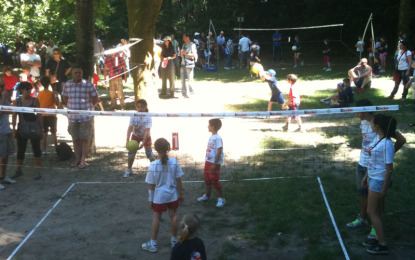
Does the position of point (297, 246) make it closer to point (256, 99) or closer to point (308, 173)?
point (308, 173)

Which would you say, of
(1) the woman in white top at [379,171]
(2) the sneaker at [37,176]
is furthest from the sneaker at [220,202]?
(2) the sneaker at [37,176]

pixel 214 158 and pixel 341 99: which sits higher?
pixel 341 99

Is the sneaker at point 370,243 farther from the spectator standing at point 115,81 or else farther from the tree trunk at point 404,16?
the tree trunk at point 404,16

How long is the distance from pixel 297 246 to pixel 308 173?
2.71 metres

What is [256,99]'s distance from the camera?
15.9 metres

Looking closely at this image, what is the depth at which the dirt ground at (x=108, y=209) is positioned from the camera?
5941 mm

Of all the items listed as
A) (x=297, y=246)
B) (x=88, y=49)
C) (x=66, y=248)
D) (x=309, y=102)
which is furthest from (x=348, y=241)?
(x=309, y=102)

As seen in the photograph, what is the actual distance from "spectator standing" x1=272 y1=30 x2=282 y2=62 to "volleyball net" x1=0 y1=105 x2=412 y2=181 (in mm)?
14354

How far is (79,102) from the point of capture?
29.3 ft

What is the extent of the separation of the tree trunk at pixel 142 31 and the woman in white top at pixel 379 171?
21.8 ft

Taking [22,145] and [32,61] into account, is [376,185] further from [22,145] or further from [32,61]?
[32,61]

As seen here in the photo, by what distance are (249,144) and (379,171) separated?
5020 millimetres

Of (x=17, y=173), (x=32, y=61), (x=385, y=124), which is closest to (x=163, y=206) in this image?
(x=385, y=124)

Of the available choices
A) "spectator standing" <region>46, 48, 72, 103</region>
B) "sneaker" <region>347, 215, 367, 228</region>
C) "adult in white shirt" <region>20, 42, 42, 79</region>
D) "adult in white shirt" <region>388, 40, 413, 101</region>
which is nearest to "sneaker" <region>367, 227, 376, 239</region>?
"sneaker" <region>347, 215, 367, 228</region>
